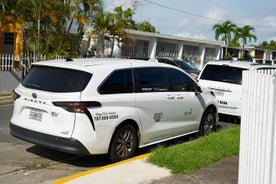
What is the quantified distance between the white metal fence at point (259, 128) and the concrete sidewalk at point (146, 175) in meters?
1.35

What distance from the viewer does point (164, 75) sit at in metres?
8.17

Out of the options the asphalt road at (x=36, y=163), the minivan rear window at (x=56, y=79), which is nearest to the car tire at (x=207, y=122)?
the asphalt road at (x=36, y=163)

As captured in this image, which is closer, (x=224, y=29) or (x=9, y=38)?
(x=9, y=38)

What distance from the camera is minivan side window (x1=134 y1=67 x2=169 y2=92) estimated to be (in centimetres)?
751

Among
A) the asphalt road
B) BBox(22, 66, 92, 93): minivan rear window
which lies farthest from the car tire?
BBox(22, 66, 92, 93): minivan rear window

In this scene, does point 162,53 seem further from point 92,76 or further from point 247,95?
point 247,95

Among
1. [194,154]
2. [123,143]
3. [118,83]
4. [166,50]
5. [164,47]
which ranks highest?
[164,47]

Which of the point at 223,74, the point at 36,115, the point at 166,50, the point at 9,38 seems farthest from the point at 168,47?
the point at 36,115

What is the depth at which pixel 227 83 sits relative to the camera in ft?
37.1

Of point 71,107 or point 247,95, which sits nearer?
point 247,95

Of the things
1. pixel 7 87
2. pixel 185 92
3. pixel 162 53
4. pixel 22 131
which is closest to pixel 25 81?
pixel 22 131

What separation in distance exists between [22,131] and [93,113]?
1334 millimetres

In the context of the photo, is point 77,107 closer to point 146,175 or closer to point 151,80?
point 146,175

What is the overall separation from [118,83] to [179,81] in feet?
6.03
